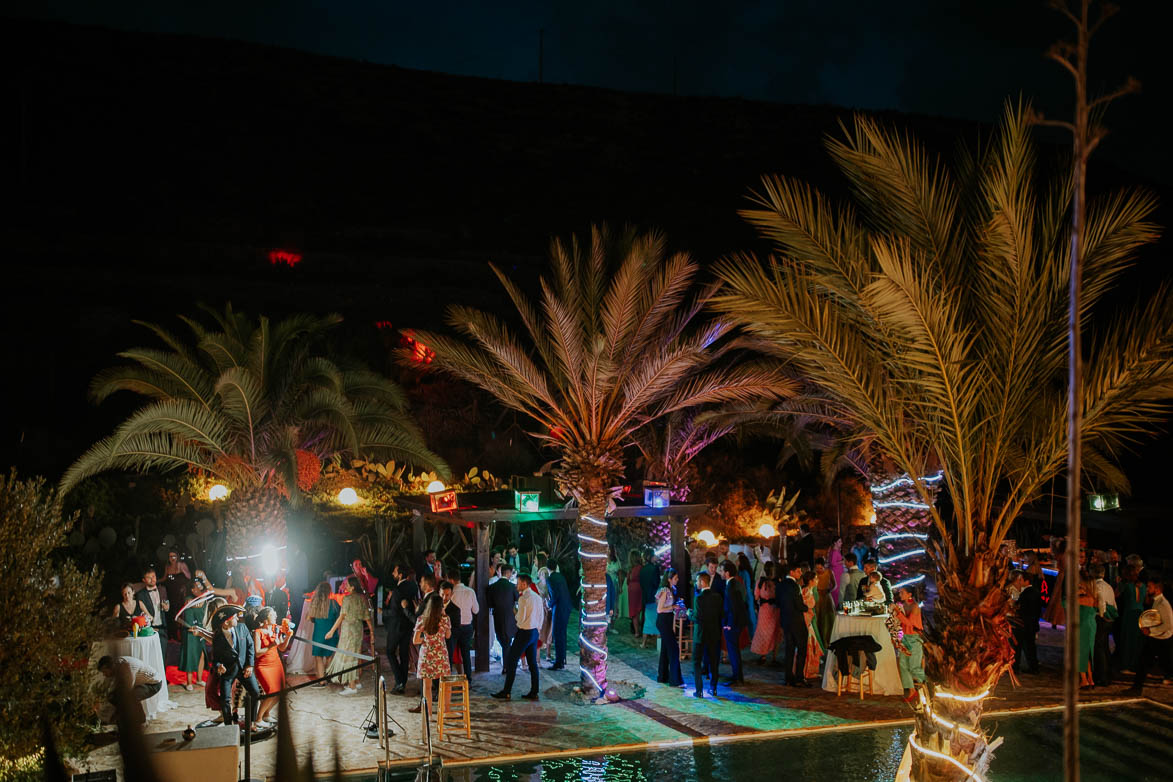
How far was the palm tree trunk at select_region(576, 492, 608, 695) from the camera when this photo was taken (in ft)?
41.0

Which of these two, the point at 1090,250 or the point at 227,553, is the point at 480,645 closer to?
the point at 227,553

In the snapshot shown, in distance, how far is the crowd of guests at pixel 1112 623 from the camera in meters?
12.5

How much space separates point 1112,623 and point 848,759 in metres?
6.65

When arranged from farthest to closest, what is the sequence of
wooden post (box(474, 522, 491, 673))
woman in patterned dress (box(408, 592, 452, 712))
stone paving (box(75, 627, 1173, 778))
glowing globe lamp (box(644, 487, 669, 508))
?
glowing globe lamp (box(644, 487, 669, 508)) → wooden post (box(474, 522, 491, 673)) → woman in patterned dress (box(408, 592, 452, 712)) → stone paving (box(75, 627, 1173, 778))

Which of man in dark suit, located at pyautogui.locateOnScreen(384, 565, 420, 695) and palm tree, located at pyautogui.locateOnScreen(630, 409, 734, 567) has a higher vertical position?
palm tree, located at pyautogui.locateOnScreen(630, 409, 734, 567)

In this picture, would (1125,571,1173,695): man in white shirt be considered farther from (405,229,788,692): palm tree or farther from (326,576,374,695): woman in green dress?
(326,576,374,695): woman in green dress

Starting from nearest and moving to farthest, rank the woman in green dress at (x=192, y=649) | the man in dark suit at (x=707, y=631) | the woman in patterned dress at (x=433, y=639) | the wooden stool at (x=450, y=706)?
1. the wooden stool at (x=450, y=706)
2. the woman in patterned dress at (x=433, y=639)
3. the man in dark suit at (x=707, y=631)
4. the woman in green dress at (x=192, y=649)

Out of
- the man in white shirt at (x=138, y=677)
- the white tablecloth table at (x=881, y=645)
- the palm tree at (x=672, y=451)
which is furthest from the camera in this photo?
the palm tree at (x=672, y=451)

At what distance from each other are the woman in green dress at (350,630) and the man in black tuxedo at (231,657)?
220 cm

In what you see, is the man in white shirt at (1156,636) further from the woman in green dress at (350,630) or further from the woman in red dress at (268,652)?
the woman in red dress at (268,652)

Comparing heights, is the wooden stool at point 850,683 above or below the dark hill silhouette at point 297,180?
below

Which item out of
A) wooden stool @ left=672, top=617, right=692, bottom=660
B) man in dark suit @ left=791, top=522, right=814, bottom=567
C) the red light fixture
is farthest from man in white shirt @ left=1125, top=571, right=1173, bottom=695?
the red light fixture

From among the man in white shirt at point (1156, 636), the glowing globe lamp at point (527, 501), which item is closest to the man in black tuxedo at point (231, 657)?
the glowing globe lamp at point (527, 501)

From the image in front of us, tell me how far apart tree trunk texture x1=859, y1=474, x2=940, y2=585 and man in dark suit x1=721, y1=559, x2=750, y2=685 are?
5.89 m
